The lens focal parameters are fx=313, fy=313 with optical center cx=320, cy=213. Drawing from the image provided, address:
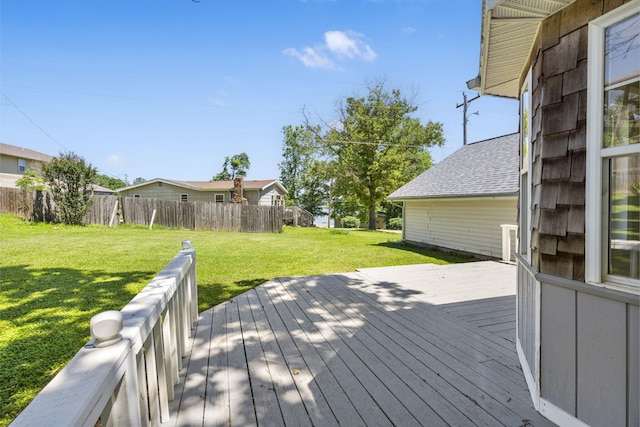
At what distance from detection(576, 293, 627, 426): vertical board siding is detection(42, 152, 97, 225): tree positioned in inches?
671

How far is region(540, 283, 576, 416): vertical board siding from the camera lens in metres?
1.82

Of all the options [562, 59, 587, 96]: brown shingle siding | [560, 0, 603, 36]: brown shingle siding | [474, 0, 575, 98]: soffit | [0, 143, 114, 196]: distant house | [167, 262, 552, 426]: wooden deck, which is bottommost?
[167, 262, 552, 426]: wooden deck

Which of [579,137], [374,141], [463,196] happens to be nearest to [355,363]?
[579,137]

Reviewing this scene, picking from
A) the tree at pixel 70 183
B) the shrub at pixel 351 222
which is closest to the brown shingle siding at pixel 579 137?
the tree at pixel 70 183

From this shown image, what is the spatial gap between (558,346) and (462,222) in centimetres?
875

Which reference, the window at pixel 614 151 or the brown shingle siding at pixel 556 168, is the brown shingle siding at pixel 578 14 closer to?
the window at pixel 614 151

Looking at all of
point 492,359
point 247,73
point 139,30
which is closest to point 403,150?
point 247,73

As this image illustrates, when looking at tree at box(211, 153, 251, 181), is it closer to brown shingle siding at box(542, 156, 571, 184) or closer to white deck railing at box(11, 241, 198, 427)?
white deck railing at box(11, 241, 198, 427)

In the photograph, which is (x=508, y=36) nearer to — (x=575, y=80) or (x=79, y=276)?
(x=575, y=80)

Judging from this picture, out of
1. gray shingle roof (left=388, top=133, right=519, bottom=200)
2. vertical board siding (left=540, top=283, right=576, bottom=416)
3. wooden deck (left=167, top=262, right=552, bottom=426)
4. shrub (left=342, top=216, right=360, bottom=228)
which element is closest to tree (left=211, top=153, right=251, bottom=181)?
shrub (left=342, top=216, right=360, bottom=228)

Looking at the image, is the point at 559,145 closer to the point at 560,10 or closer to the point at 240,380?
the point at 560,10

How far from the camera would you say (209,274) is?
624 cm

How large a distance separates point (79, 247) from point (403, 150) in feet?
63.8

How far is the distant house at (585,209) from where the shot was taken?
1576 mm
